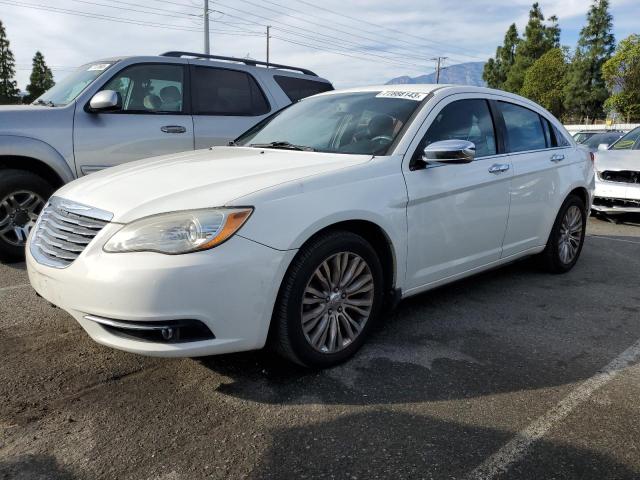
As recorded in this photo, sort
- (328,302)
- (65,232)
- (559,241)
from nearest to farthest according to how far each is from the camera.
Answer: (65,232)
(328,302)
(559,241)

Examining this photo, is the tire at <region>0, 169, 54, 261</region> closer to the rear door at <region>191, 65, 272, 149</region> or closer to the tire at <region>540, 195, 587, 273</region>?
the rear door at <region>191, 65, 272, 149</region>

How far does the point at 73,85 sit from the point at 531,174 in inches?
173

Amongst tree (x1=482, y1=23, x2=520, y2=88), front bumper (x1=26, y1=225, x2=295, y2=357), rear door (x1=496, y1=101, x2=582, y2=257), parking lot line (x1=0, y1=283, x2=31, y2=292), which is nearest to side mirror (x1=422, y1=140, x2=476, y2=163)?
rear door (x1=496, y1=101, x2=582, y2=257)

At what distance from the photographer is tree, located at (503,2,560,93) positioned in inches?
2581

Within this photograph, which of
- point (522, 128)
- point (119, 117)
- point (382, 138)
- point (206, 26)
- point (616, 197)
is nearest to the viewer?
point (382, 138)

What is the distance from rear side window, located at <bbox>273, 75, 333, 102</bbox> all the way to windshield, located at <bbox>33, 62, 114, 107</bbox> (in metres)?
2.03

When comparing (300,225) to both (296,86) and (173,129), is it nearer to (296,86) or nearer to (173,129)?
(173,129)

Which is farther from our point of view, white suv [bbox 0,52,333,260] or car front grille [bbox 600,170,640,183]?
car front grille [bbox 600,170,640,183]

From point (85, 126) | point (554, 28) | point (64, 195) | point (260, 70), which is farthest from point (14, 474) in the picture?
point (554, 28)

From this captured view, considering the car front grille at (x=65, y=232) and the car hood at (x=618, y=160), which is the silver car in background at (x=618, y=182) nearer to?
the car hood at (x=618, y=160)

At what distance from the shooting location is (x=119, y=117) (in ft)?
17.8

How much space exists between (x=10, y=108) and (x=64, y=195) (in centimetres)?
245

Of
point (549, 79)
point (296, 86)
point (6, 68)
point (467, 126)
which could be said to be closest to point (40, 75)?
point (6, 68)

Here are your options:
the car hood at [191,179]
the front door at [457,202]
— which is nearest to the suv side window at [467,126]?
the front door at [457,202]
